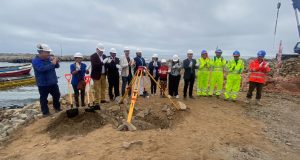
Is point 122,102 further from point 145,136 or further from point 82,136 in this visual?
point 145,136

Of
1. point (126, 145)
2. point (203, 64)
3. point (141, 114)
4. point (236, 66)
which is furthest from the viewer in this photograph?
point (203, 64)

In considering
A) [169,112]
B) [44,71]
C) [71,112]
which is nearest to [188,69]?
[169,112]

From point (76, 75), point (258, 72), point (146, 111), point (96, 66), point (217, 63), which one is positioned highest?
point (217, 63)

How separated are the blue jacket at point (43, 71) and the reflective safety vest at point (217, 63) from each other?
5529 millimetres

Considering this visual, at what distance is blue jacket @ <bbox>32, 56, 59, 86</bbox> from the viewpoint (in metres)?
7.23

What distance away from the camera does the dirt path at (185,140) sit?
16.0 ft

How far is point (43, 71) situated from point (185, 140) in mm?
4519

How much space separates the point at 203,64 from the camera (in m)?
9.62

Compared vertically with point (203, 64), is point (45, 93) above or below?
below

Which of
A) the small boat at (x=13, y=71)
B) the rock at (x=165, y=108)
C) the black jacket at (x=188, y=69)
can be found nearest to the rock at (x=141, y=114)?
the rock at (x=165, y=108)

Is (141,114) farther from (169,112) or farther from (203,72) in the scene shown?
(203,72)

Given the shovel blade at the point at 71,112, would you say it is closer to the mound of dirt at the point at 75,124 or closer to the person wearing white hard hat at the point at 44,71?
the mound of dirt at the point at 75,124

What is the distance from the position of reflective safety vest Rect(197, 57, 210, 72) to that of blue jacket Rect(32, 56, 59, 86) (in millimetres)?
5021

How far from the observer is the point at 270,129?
6.71 metres
